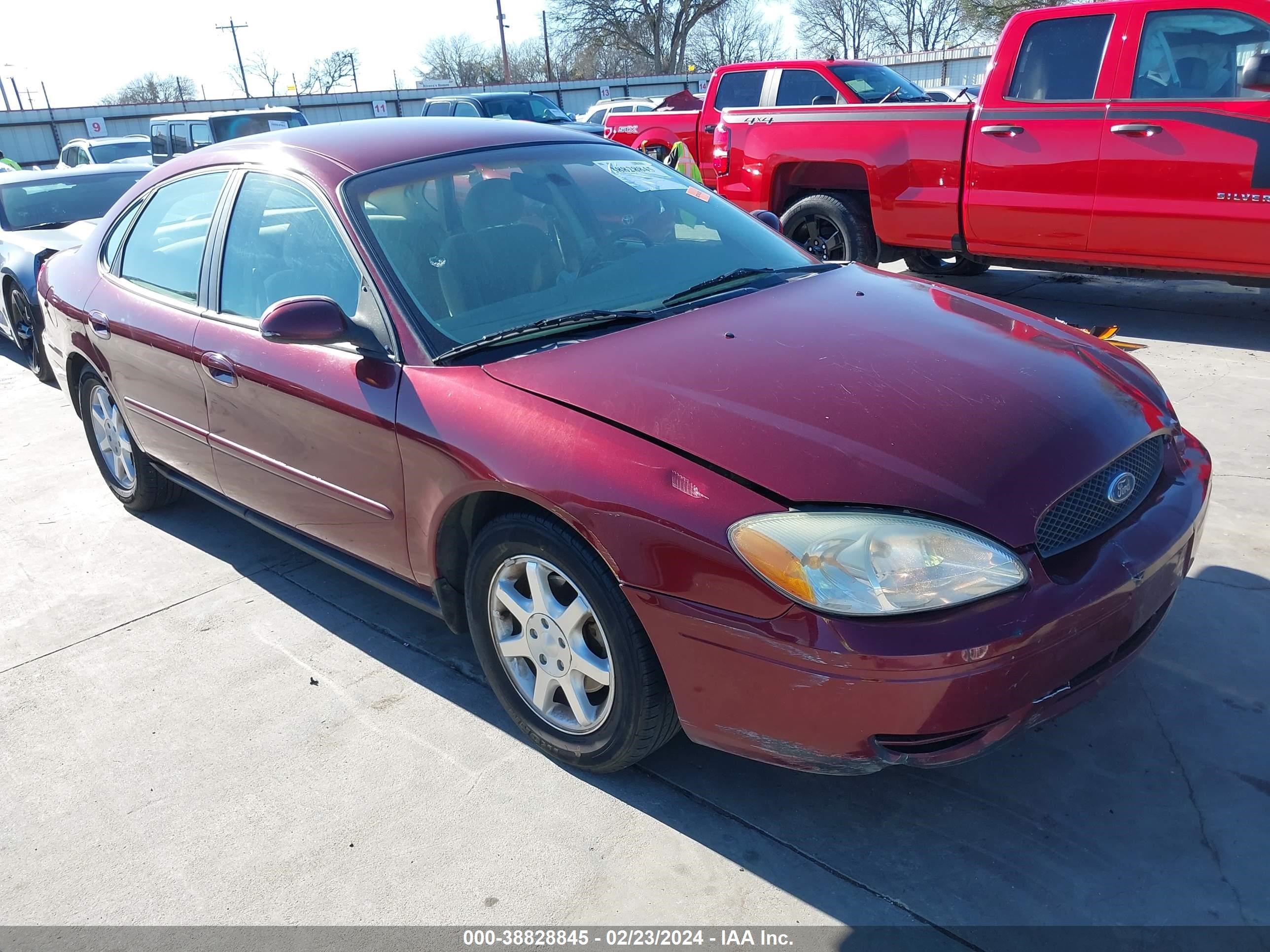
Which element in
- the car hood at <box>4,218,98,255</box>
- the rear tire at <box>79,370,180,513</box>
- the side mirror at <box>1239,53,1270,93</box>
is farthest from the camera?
the car hood at <box>4,218,98,255</box>

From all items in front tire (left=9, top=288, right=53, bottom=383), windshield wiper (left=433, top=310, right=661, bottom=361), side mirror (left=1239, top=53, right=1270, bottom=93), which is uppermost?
side mirror (left=1239, top=53, right=1270, bottom=93)

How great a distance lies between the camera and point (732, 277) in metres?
3.38

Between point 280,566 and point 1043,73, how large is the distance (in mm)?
5638

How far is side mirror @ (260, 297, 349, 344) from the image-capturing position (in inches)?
112

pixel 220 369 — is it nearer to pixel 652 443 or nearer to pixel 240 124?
pixel 652 443

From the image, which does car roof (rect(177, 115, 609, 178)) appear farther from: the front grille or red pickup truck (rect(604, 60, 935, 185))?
red pickup truck (rect(604, 60, 935, 185))

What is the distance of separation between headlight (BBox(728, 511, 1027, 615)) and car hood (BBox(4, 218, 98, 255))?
7.16 meters

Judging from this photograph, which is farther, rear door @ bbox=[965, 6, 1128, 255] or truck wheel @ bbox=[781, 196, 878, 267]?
truck wheel @ bbox=[781, 196, 878, 267]

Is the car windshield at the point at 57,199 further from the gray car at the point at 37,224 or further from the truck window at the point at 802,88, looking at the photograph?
the truck window at the point at 802,88

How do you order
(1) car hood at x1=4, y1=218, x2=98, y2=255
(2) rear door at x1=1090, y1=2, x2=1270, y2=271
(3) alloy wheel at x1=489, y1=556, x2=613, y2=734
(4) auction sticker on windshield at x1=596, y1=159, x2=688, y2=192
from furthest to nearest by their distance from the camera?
(1) car hood at x1=4, y1=218, x2=98, y2=255
(2) rear door at x1=1090, y1=2, x2=1270, y2=271
(4) auction sticker on windshield at x1=596, y1=159, x2=688, y2=192
(3) alloy wheel at x1=489, y1=556, x2=613, y2=734

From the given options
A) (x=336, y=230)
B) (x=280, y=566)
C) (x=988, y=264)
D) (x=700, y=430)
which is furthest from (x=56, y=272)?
(x=988, y=264)

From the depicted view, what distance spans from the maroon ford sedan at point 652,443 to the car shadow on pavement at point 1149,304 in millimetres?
3675

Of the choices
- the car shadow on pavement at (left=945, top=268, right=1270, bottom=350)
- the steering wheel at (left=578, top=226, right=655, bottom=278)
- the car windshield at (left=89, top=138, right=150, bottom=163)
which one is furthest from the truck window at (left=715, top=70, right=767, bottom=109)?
the car windshield at (left=89, top=138, right=150, bottom=163)

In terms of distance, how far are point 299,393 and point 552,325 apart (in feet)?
2.88
